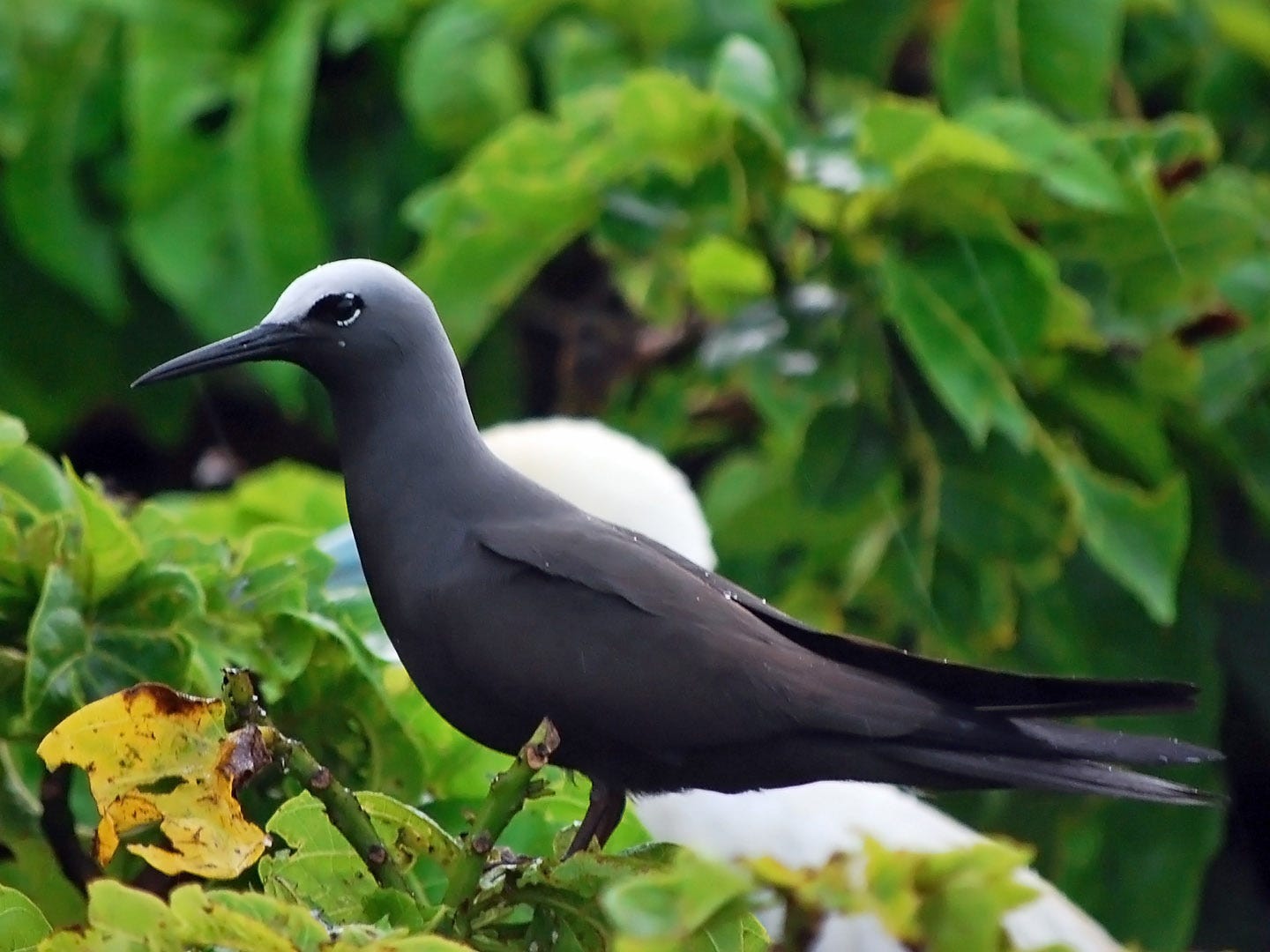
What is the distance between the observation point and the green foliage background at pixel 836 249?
1.29 m

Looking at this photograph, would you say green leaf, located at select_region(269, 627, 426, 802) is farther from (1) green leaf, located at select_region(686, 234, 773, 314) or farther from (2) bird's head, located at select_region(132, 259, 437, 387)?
(1) green leaf, located at select_region(686, 234, 773, 314)

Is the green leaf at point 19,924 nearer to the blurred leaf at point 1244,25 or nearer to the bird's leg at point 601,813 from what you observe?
the bird's leg at point 601,813

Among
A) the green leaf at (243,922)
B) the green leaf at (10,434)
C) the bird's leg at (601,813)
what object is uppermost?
the green leaf at (10,434)

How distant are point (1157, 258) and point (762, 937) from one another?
3.01ft

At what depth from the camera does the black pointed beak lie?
59 cm

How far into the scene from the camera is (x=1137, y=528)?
4.17 ft

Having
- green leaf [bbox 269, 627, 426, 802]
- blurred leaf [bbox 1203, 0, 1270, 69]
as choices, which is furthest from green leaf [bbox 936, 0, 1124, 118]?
green leaf [bbox 269, 627, 426, 802]

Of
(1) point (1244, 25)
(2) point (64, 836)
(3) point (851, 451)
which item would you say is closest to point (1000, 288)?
(3) point (851, 451)

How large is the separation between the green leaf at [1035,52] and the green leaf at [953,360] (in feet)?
0.98

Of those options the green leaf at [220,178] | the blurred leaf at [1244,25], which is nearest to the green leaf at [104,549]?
the green leaf at [220,178]

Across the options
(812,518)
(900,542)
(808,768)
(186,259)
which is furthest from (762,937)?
(186,259)

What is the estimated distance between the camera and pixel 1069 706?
21.7 inches

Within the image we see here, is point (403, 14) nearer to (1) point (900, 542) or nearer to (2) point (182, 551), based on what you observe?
(1) point (900, 542)

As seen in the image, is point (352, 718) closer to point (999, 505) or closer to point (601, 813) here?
point (601, 813)
